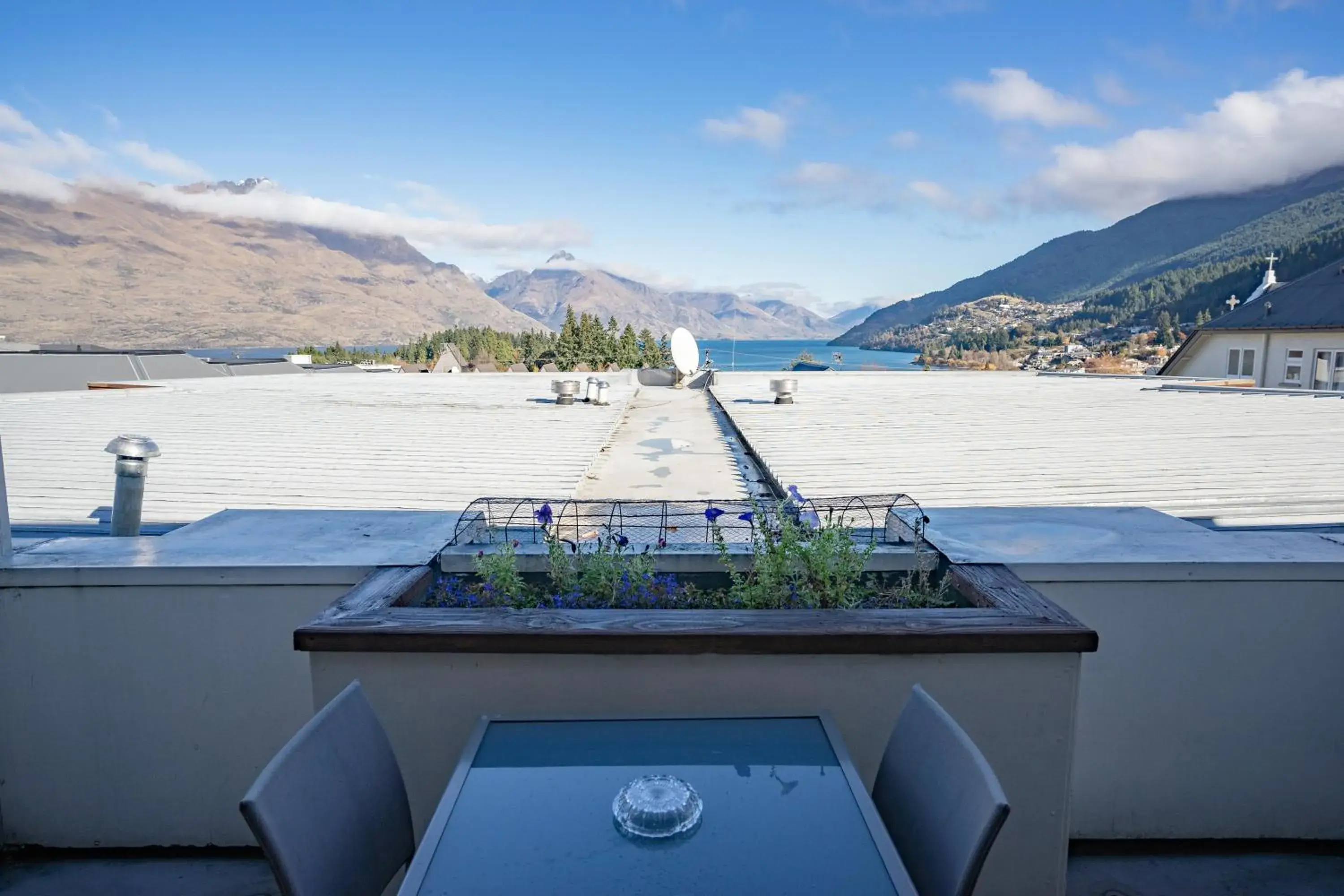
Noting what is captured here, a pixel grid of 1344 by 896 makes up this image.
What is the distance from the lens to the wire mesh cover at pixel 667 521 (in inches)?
121

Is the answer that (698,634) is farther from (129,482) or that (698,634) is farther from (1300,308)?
(1300,308)

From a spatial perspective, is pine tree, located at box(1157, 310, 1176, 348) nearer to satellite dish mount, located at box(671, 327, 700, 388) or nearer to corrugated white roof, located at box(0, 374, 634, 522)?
satellite dish mount, located at box(671, 327, 700, 388)

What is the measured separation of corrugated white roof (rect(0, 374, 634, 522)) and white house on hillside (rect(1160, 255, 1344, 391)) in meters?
28.5

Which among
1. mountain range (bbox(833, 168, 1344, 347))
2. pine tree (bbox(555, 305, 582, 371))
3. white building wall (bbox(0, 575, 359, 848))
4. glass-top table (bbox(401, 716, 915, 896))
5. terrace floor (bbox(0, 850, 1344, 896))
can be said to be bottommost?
terrace floor (bbox(0, 850, 1344, 896))

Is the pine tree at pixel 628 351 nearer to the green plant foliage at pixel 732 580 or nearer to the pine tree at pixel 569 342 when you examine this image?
the pine tree at pixel 569 342

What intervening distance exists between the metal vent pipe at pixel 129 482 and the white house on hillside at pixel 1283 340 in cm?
3233

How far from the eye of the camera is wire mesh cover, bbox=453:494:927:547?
10.1 feet

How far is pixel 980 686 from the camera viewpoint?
2.21m

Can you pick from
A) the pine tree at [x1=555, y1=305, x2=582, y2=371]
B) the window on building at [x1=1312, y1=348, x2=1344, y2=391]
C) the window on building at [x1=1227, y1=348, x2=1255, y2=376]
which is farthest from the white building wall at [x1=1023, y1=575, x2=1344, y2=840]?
the pine tree at [x1=555, y1=305, x2=582, y2=371]

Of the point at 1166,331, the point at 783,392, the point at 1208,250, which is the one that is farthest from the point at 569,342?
the point at 1208,250

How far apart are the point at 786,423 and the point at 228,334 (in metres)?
193

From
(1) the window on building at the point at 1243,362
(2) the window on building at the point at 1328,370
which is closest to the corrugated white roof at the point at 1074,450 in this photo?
(2) the window on building at the point at 1328,370

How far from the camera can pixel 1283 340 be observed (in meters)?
30.4

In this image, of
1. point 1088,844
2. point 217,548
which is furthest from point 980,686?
point 217,548
